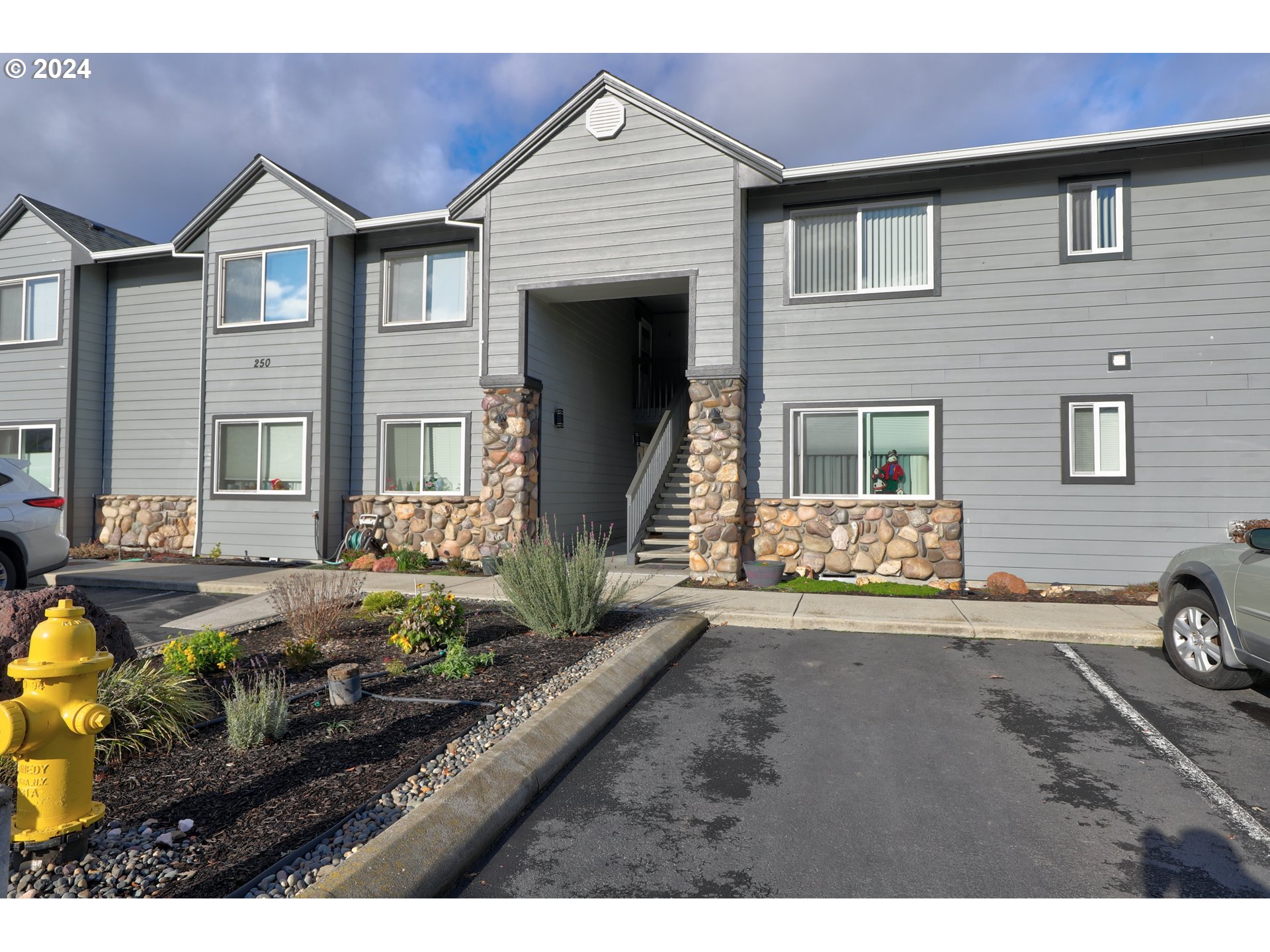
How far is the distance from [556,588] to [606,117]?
25.7 feet

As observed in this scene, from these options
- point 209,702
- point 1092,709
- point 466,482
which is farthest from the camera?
point 466,482

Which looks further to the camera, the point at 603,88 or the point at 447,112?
the point at 447,112

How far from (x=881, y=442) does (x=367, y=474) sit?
859 cm

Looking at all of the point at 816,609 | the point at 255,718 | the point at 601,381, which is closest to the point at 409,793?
the point at 255,718

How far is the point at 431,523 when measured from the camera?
39.4ft

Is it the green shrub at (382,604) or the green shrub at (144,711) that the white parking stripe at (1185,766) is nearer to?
the green shrub at (144,711)

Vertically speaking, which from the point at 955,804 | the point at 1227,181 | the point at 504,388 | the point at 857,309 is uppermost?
the point at 1227,181

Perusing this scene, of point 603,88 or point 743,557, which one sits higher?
point 603,88

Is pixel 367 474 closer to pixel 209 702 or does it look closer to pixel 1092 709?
pixel 209 702

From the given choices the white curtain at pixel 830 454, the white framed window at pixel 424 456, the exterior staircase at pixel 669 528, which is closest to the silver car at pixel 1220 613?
the white curtain at pixel 830 454

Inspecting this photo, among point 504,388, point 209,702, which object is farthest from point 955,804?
point 504,388

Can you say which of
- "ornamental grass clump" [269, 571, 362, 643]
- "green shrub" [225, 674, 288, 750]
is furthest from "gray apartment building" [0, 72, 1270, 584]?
"green shrub" [225, 674, 288, 750]

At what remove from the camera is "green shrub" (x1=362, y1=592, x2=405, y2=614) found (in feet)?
23.0

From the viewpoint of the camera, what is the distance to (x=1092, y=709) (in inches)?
196
